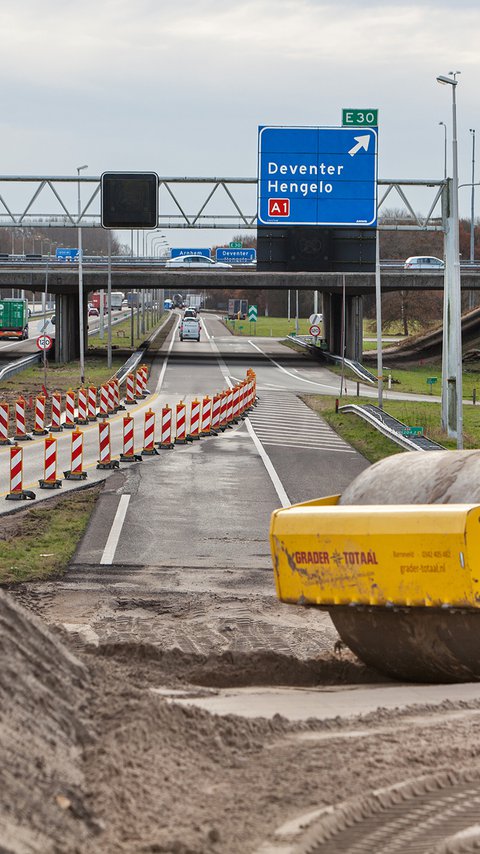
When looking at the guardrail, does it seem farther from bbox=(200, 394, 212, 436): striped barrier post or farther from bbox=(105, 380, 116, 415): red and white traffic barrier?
bbox=(105, 380, 116, 415): red and white traffic barrier

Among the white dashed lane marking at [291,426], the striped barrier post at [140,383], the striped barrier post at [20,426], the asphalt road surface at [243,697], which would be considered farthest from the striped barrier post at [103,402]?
the asphalt road surface at [243,697]

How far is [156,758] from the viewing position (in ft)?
25.7

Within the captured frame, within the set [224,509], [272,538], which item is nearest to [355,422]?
[224,509]

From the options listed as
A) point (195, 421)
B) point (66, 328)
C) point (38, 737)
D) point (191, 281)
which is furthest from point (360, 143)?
point (66, 328)

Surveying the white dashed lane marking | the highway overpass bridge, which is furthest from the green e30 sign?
the highway overpass bridge

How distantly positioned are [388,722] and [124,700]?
6.17ft

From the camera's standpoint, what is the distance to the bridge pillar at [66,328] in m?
72.1

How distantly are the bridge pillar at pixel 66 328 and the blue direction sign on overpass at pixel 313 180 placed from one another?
35.5 meters

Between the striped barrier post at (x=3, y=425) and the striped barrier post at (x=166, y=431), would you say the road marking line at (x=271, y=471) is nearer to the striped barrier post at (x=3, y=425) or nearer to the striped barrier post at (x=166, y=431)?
the striped barrier post at (x=166, y=431)

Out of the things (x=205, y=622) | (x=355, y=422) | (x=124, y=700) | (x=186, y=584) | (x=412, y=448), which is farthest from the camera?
(x=355, y=422)

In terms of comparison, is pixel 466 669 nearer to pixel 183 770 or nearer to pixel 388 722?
pixel 388 722

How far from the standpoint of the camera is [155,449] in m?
28.6

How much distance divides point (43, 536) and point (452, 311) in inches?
637

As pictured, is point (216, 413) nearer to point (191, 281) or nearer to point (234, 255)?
point (191, 281)
